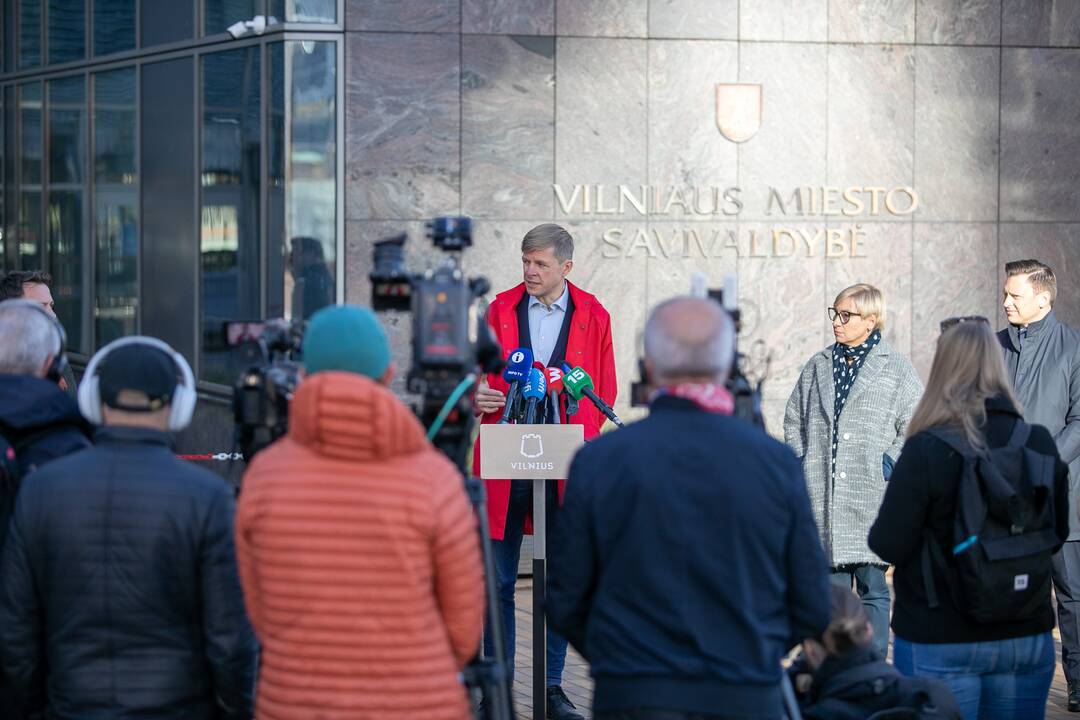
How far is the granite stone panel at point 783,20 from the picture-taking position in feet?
32.2

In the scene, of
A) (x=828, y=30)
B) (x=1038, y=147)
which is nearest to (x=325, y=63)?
(x=828, y=30)

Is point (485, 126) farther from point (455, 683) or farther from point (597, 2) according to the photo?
point (455, 683)

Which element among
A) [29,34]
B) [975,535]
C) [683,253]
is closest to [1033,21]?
[683,253]

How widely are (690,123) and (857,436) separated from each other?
345 centimetres

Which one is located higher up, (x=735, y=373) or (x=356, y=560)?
(x=735, y=373)

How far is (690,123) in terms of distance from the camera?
9781mm

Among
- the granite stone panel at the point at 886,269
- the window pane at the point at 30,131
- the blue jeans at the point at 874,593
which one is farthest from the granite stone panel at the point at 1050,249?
the window pane at the point at 30,131

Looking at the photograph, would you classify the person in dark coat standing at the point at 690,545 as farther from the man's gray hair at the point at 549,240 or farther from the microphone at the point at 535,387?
the man's gray hair at the point at 549,240

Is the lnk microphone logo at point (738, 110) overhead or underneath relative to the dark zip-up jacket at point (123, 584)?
overhead

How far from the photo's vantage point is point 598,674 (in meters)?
3.65

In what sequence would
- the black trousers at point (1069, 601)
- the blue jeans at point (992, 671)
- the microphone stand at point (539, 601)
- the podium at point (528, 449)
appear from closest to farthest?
the blue jeans at point (992, 671) → the podium at point (528, 449) → the microphone stand at point (539, 601) → the black trousers at point (1069, 601)

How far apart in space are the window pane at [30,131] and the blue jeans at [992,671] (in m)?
11.2

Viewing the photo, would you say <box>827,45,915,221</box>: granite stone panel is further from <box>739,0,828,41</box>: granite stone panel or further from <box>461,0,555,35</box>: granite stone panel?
<box>461,0,555,35</box>: granite stone panel

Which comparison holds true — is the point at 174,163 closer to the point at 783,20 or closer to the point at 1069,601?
the point at 783,20
